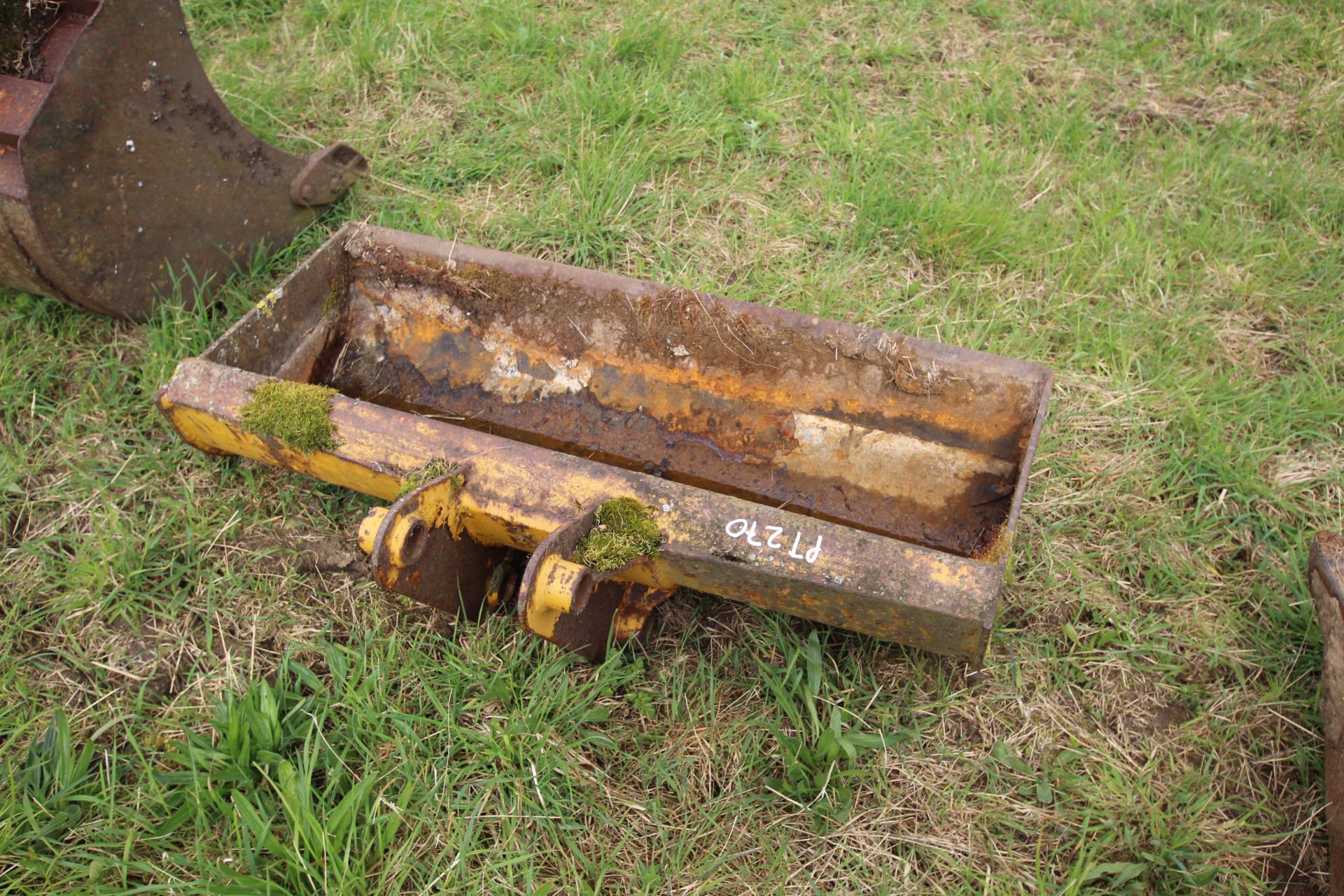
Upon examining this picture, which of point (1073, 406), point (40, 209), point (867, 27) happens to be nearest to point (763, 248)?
point (1073, 406)

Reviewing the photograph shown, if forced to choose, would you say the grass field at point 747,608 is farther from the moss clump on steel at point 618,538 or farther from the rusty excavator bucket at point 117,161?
the moss clump on steel at point 618,538

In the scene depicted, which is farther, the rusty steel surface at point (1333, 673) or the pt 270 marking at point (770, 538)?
the rusty steel surface at point (1333, 673)

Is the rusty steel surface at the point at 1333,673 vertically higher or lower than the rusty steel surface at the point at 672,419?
lower

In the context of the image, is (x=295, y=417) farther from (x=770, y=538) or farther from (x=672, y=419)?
(x=770, y=538)

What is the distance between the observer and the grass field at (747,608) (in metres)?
2.05

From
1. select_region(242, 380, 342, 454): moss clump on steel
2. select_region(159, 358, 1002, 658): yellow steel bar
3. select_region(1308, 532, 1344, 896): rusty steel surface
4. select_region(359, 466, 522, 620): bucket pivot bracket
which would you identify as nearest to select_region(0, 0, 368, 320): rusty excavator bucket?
select_region(159, 358, 1002, 658): yellow steel bar

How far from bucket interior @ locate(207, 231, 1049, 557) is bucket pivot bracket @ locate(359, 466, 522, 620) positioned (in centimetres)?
54

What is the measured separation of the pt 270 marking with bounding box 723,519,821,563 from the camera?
1.84 meters

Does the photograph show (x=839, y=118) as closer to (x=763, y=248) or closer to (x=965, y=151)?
(x=965, y=151)

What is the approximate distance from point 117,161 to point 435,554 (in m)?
1.77

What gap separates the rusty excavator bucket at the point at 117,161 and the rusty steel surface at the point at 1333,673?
3.47 m

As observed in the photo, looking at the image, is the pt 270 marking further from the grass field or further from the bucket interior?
the bucket interior

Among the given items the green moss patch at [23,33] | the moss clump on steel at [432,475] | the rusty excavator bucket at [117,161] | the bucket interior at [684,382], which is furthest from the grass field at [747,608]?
the green moss patch at [23,33]

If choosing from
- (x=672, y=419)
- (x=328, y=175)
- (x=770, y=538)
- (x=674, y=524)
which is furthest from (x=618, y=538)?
(x=328, y=175)
